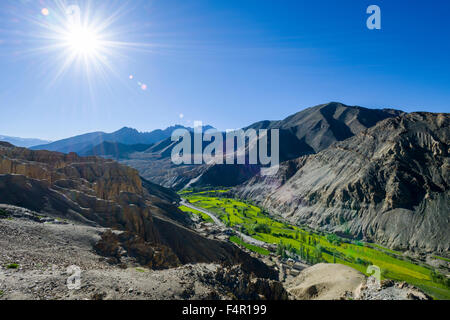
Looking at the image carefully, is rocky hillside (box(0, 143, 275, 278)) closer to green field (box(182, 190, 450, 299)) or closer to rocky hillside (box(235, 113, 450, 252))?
green field (box(182, 190, 450, 299))

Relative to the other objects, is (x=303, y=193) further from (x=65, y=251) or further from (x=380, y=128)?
(x=65, y=251)

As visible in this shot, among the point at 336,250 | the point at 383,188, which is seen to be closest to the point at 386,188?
the point at 383,188

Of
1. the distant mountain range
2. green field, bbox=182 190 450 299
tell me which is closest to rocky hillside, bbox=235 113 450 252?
the distant mountain range

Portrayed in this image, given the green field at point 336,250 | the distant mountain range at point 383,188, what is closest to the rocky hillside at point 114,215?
the green field at point 336,250

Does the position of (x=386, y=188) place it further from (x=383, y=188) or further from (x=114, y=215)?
(x=114, y=215)

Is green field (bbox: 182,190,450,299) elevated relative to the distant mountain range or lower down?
lower down

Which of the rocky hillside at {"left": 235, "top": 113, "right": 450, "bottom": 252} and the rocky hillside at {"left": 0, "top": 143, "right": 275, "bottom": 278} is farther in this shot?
the rocky hillside at {"left": 235, "top": 113, "right": 450, "bottom": 252}
